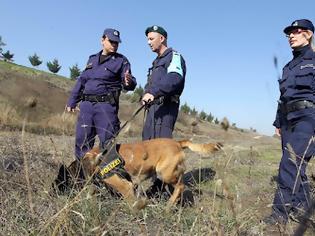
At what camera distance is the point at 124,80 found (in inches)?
213

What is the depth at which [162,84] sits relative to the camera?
4887 millimetres

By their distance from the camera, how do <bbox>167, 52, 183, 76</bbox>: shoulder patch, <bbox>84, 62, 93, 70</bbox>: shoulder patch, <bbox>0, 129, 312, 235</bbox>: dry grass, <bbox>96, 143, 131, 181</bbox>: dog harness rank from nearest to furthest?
<bbox>0, 129, 312, 235</bbox>: dry grass → <bbox>96, 143, 131, 181</bbox>: dog harness → <bbox>167, 52, 183, 76</bbox>: shoulder patch → <bbox>84, 62, 93, 70</bbox>: shoulder patch

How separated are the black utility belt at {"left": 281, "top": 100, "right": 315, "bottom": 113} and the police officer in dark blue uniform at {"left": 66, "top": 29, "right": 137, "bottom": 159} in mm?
1988

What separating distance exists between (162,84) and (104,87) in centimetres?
88

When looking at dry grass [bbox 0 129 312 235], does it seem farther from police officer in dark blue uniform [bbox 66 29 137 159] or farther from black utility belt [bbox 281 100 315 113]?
police officer in dark blue uniform [bbox 66 29 137 159]

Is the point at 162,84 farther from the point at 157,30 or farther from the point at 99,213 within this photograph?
the point at 99,213

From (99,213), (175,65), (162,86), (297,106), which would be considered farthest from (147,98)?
(99,213)

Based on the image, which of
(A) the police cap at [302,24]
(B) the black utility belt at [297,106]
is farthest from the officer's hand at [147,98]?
(A) the police cap at [302,24]

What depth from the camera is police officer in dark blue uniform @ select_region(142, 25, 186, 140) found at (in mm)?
4922

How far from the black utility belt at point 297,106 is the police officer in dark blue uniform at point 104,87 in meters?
1.99

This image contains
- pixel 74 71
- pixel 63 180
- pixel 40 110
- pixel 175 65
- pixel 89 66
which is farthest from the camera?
pixel 74 71

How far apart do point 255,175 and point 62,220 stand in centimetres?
528

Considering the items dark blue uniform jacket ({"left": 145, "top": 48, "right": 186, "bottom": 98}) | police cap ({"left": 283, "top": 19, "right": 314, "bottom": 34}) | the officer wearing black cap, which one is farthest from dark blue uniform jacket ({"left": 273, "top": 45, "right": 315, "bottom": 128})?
dark blue uniform jacket ({"left": 145, "top": 48, "right": 186, "bottom": 98})

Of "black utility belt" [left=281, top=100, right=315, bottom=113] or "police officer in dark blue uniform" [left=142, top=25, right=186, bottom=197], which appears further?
"police officer in dark blue uniform" [left=142, top=25, right=186, bottom=197]
